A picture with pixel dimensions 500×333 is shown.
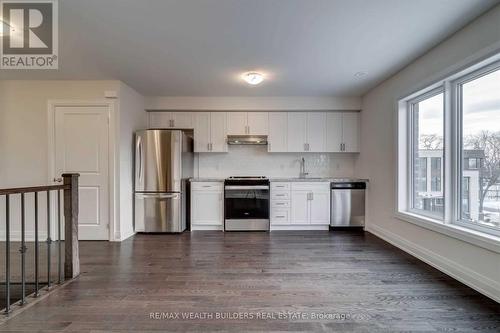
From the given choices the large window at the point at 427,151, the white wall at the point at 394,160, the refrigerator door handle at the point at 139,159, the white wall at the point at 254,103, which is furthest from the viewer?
the white wall at the point at 254,103

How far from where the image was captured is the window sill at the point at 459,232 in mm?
2184

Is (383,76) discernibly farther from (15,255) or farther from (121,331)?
(15,255)

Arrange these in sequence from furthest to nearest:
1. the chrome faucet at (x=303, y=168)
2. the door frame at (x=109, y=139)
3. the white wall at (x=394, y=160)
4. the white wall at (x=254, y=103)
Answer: the chrome faucet at (x=303, y=168) < the white wall at (x=254, y=103) < the door frame at (x=109, y=139) < the white wall at (x=394, y=160)

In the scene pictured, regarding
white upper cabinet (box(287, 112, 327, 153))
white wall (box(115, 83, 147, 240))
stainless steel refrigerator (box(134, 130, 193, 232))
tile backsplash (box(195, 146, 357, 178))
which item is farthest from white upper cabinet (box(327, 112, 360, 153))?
white wall (box(115, 83, 147, 240))

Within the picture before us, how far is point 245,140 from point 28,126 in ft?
11.3

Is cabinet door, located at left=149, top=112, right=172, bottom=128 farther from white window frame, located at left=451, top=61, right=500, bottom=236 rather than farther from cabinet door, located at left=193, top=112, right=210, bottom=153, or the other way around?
white window frame, located at left=451, top=61, right=500, bottom=236

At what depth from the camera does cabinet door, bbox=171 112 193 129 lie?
16.2 ft

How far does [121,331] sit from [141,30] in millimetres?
2526

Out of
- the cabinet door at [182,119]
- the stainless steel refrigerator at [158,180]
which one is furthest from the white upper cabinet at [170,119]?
the stainless steel refrigerator at [158,180]

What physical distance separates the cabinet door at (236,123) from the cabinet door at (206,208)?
1.20 metres

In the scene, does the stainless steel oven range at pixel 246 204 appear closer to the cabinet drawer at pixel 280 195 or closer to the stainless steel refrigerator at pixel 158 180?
the cabinet drawer at pixel 280 195

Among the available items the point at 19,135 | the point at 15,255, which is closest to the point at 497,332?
the point at 15,255

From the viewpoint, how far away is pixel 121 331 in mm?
1803

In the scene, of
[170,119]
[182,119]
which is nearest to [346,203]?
[182,119]
